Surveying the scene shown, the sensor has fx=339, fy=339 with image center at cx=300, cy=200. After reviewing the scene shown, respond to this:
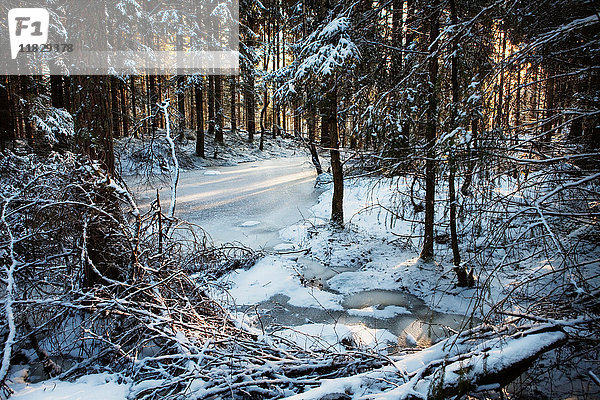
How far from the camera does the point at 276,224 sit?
9586 mm

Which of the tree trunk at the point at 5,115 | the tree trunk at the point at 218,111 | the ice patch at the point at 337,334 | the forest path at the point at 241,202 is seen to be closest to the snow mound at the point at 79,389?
the ice patch at the point at 337,334

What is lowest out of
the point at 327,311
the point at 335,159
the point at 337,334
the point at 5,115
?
the point at 327,311

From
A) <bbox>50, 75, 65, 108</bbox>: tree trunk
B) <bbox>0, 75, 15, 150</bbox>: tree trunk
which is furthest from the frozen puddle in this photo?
<bbox>50, 75, 65, 108</bbox>: tree trunk

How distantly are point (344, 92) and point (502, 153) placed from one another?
4.90 metres

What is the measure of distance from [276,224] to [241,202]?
3078mm

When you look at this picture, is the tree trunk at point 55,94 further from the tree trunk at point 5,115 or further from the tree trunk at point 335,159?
the tree trunk at point 335,159

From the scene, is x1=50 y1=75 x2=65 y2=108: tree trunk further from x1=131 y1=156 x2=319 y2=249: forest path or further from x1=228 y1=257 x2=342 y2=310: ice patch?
x1=228 y1=257 x2=342 y2=310: ice patch

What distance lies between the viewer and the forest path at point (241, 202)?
28.7ft

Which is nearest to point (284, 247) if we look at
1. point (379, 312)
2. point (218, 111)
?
point (379, 312)

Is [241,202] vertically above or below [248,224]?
above

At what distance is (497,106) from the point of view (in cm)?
341

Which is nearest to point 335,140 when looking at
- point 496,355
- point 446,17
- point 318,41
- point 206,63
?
point 318,41

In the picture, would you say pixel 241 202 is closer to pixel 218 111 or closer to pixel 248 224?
pixel 248 224

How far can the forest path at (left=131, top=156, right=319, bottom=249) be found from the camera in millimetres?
8758
